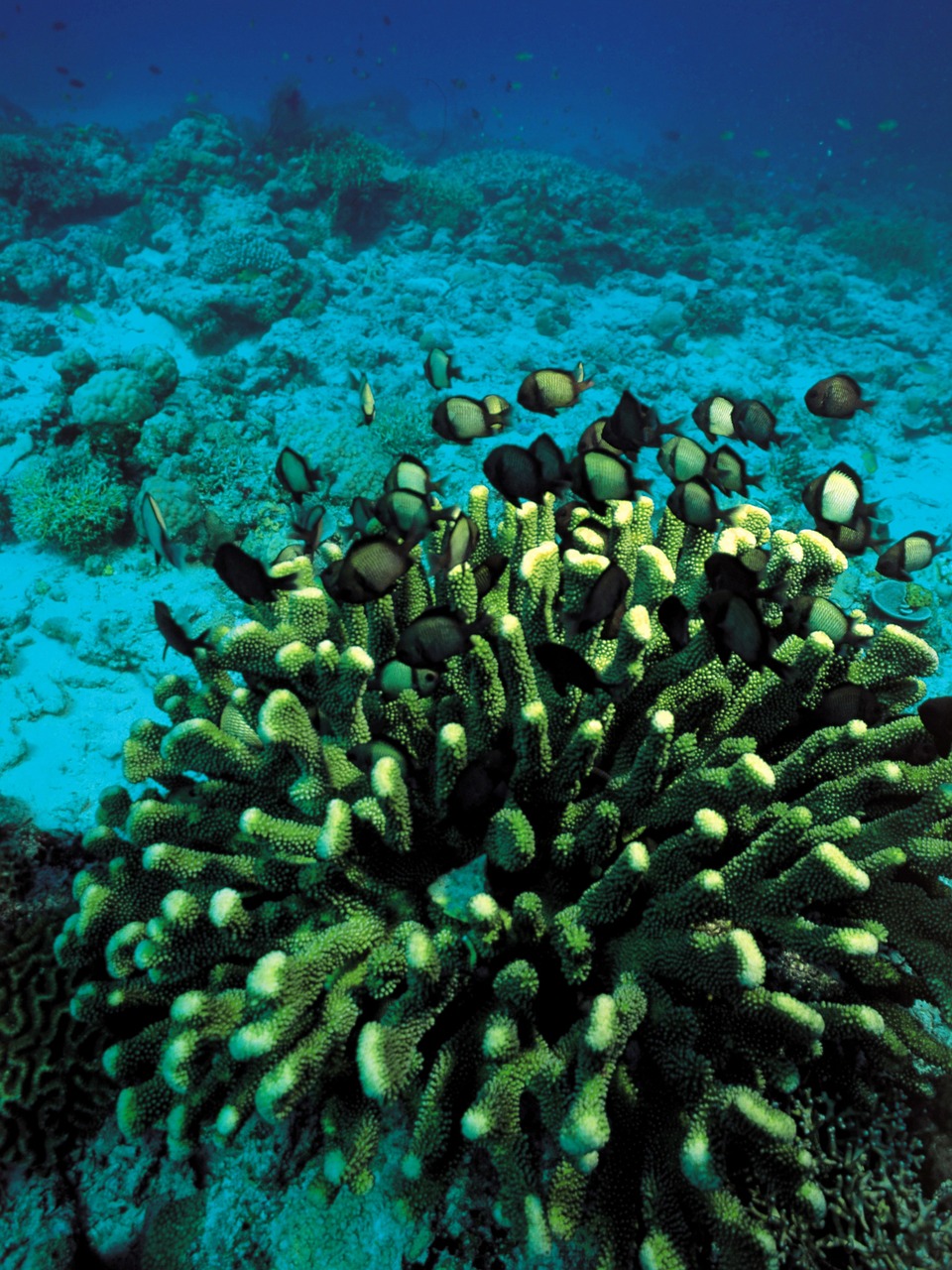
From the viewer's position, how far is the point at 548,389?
409 centimetres

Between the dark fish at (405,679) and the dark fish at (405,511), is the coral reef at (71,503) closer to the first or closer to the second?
the dark fish at (405,511)

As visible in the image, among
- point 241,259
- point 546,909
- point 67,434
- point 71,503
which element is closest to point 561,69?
point 241,259

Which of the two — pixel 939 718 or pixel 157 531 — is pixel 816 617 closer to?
pixel 939 718

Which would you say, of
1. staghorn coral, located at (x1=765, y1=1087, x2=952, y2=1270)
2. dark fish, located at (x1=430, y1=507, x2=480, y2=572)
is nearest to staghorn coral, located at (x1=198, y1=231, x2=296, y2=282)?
dark fish, located at (x1=430, y1=507, x2=480, y2=572)

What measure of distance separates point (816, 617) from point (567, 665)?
3.93 ft

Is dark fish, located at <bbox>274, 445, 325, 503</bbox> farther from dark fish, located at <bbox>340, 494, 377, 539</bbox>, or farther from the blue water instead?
dark fish, located at <bbox>340, 494, 377, 539</bbox>

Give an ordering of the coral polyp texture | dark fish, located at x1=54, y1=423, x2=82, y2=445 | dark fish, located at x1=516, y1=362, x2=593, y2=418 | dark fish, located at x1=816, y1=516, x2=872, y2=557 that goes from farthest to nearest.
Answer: dark fish, located at x1=54, y1=423, x2=82, y2=445 → dark fish, located at x1=516, y1=362, x2=593, y2=418 → dark fish, located at x1=816, y1=516, x2=872, y2=557 → the coral polyp texture

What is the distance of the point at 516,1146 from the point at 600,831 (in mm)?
896

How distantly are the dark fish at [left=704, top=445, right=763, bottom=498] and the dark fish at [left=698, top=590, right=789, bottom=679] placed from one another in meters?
1.81

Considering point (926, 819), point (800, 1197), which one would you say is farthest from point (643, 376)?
point (800, 1197)

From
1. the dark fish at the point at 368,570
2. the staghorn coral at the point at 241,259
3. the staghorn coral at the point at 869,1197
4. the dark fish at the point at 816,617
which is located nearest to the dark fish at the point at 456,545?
the dark fish at the point at 368,570

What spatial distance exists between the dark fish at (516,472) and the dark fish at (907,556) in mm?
2725

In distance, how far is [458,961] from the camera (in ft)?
6.49

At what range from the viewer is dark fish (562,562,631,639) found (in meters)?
2.26
